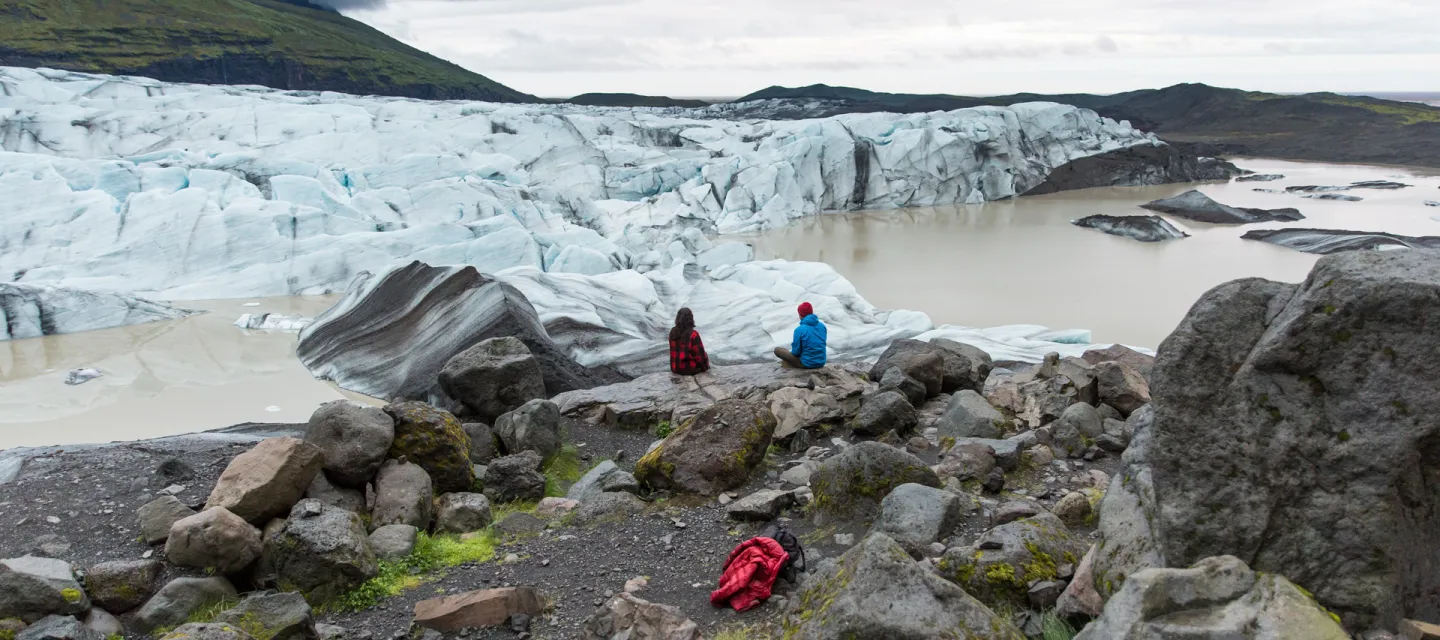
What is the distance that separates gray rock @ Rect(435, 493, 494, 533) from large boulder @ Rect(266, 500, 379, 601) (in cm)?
90

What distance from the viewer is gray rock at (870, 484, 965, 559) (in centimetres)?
428

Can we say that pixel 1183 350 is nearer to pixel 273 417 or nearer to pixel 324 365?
pixel 273 417

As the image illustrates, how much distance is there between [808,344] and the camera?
8.09 meters

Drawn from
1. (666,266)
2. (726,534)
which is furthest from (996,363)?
(666,266)

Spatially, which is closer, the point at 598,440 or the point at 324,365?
the point at 598,440

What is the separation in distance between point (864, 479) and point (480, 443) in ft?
10.9

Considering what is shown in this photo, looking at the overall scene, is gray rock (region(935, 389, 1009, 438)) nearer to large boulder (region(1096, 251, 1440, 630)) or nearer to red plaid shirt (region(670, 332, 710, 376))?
red plaid shirt (region(670, 332, 710, 376))

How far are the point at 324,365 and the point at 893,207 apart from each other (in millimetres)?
23586

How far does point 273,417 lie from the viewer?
10297mm

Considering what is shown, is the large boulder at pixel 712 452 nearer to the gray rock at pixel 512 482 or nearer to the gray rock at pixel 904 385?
the gray rock at pixel 512 482

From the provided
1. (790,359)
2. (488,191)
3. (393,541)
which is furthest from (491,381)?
(488,191)

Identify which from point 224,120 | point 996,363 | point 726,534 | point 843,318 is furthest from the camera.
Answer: point 224,120

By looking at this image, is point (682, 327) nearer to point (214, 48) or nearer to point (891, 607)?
point (891, 607)

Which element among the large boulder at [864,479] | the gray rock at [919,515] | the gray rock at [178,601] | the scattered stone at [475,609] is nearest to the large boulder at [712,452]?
the large boulder at [864,479]
